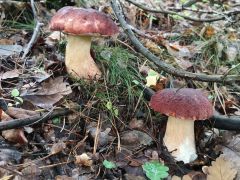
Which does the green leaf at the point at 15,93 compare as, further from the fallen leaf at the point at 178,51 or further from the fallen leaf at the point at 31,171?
the fallen leaf at the point at 178,51

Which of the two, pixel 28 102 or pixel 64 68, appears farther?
pixel 64 68

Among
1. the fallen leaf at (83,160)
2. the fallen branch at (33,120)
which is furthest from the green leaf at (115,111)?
the fallen leaf at (83,160)

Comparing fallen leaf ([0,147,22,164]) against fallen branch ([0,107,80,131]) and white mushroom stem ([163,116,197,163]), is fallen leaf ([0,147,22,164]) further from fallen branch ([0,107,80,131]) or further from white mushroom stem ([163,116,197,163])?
white mushroom stem ([163,116,197,163])

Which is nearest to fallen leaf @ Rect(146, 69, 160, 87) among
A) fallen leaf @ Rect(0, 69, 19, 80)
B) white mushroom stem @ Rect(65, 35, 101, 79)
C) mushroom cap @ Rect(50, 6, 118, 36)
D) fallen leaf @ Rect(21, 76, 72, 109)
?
white mushroom stem @ Rect(65, 35, 101, 79)

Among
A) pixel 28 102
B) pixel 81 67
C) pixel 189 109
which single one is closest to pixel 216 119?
pixel 189 109

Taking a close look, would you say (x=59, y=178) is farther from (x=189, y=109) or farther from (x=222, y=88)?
(x=222, y=88)

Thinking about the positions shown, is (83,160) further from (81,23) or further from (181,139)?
(81,23)
